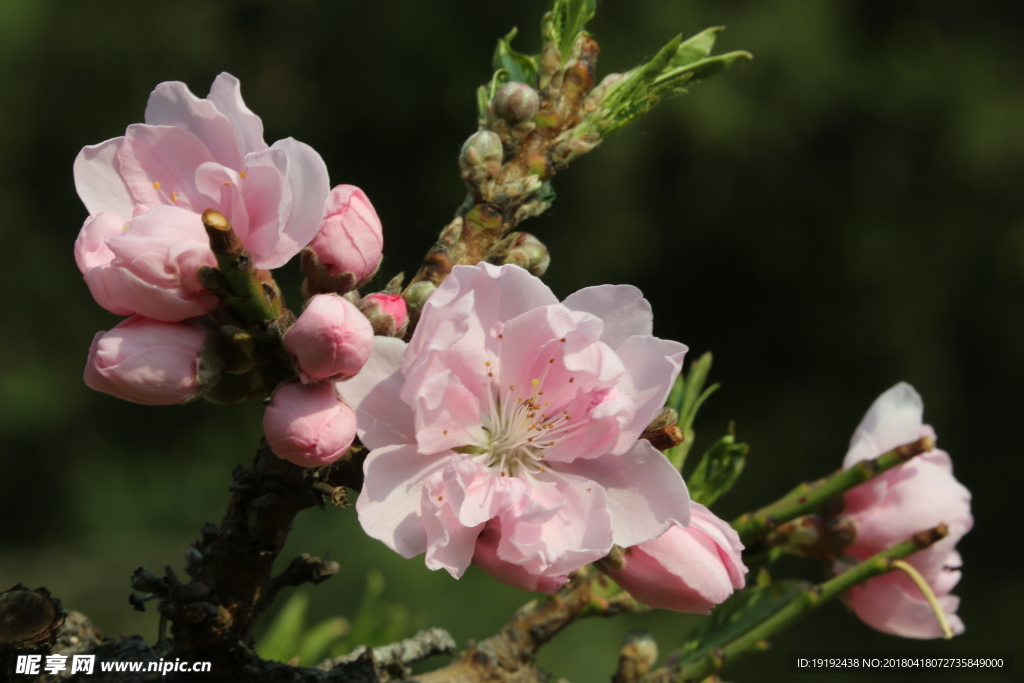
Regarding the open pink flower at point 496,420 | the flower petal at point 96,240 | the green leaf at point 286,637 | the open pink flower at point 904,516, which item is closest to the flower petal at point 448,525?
the open pink flower at point 496,420

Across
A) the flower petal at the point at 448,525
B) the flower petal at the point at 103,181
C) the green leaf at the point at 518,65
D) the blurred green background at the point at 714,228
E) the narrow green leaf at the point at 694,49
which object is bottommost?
the blurred green background at the point at 714,228

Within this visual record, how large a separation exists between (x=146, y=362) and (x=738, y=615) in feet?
Result: 2.30

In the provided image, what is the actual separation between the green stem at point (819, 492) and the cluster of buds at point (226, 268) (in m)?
0.50

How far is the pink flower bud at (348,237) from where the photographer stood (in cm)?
59

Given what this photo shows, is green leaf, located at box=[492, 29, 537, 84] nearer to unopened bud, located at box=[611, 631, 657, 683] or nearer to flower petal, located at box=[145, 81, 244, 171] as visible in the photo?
flower petal, located at box=[145, 81, 244, 171]

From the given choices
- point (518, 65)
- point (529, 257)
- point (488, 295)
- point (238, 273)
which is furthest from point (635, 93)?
point (238, 273)

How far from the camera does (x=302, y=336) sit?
527 millimetres

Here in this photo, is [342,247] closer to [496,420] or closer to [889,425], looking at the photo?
[496,420]

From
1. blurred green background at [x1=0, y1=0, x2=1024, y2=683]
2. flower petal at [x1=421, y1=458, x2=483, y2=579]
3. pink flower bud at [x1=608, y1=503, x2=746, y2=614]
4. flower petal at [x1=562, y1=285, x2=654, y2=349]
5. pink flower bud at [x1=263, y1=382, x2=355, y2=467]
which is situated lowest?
blurred green background at [x1=0, y1=0, x2=1024, y2=683]

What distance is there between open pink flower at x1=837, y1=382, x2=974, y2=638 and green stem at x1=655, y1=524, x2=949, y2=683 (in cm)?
4

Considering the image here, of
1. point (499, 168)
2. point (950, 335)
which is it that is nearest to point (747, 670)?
point (950, 335)

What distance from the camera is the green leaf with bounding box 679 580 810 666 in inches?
37.9

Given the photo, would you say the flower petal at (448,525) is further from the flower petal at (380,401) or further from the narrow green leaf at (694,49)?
the narrow green leaf at (694,49)

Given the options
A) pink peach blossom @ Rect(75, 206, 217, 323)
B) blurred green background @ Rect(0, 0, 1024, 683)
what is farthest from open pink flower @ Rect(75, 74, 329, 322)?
blurred green background @ Rect(0, 0, 1024, 683)
